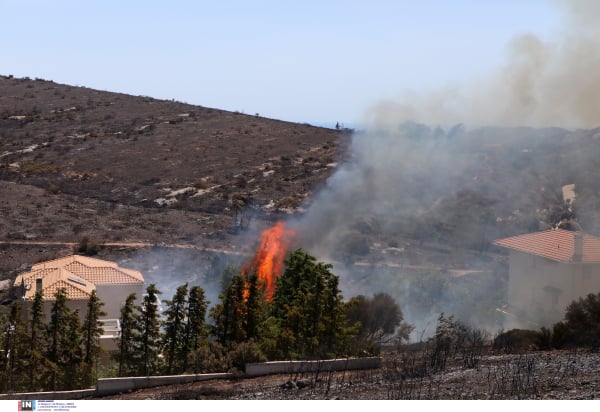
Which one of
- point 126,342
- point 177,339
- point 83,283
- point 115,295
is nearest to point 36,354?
point 126,342

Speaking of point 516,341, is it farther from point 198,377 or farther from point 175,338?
point 175,338

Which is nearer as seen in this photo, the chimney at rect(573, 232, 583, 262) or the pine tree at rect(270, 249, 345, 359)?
the pine tree at rect(270, 249, 345, 359)

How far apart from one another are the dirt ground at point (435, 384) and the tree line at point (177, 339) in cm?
174

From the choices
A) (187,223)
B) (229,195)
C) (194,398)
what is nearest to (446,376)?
(194,398)

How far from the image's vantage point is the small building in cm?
4256

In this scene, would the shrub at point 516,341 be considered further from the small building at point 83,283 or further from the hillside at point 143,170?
the hillside at point 143,170

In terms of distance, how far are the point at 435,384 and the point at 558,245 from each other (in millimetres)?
25467

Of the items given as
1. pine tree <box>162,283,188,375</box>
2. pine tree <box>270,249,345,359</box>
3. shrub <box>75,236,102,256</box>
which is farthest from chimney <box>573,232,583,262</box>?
shrub <box>75,236,102,256</box>

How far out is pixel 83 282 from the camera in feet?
147

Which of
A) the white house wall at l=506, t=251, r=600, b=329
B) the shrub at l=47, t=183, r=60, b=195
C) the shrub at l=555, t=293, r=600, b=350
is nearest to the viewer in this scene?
the shrub at l=555, t=293, r=600, b=350

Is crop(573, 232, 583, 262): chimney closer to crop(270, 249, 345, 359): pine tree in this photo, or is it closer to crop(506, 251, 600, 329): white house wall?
crop(506, 251, 600, 329): white house wall

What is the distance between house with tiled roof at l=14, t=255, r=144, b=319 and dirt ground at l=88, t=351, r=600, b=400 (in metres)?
13.5

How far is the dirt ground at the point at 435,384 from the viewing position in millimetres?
26688

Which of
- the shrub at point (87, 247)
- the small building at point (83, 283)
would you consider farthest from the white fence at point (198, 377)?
the shrub at point (87, 247)
